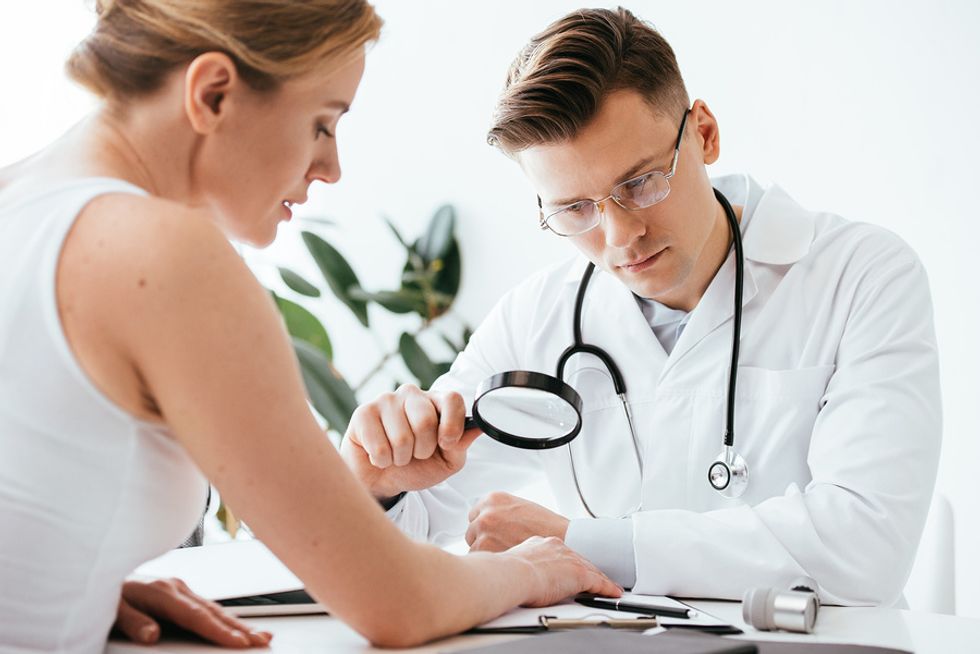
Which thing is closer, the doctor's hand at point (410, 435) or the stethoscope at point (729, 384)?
the doctor's hand at point (410, 435)

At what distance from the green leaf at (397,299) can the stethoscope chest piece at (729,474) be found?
2.19 m

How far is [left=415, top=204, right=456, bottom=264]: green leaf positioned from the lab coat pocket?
2367 millimetres

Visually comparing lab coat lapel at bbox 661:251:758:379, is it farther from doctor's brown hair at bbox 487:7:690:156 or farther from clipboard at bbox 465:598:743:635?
clipboard at bbox 465:598:743:635

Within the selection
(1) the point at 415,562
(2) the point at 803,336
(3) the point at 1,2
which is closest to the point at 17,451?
(1) the point at 415,562

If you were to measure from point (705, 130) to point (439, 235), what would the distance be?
2.18 metres

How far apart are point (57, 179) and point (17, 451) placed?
0.29 m

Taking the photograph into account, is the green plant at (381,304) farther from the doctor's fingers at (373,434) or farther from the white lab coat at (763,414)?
the doctor's fingers at (373,434)

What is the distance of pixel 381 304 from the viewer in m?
4.00

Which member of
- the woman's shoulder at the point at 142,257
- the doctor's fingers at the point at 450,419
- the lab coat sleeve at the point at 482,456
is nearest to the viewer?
the woman's shoulder at the point at 142,257

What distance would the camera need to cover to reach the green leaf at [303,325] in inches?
144

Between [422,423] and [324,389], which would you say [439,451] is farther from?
[324,389]

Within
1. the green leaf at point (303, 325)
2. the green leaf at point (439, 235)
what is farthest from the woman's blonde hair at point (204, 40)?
the green leaf at point (439, 235)

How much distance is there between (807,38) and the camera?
2980 mm

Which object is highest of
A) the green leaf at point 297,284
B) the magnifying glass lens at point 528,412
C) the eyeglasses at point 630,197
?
the eyeglasses at point 630,197
